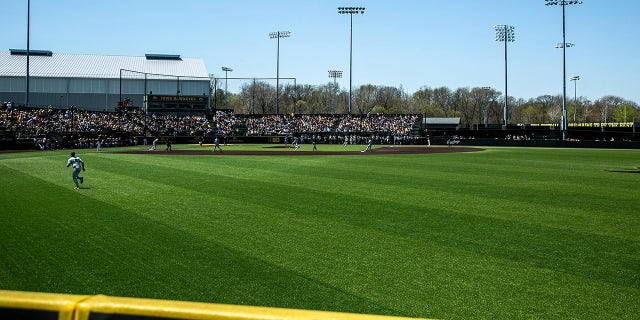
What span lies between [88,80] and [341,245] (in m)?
98.3

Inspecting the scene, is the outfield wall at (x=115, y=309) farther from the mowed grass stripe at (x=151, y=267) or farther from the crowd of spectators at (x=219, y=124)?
the crowd of spectators at (x=219, y=124)

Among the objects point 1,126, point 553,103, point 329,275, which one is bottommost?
point 329,275

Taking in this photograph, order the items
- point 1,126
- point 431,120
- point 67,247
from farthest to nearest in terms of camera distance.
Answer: point 431,120 < point 1,126 < point 67,247

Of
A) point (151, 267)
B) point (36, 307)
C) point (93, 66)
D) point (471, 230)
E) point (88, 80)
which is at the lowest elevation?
point (151, 267)

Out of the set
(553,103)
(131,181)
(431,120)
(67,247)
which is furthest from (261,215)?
(553,103)

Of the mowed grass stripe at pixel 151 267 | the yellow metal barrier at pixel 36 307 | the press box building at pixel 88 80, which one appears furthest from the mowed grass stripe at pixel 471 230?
the press box building at pixel 88 80

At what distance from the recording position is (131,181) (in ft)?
78.6

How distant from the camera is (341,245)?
11758 millimetres

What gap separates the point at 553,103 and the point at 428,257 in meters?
174

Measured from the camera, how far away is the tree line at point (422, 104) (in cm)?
15088

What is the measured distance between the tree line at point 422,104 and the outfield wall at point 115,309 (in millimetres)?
141267

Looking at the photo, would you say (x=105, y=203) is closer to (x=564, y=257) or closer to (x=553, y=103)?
(x=564, y=257)

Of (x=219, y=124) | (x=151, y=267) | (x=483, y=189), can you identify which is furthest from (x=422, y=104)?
(x=151, y=267)

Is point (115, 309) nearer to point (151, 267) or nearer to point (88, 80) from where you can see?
point (151, 267)
